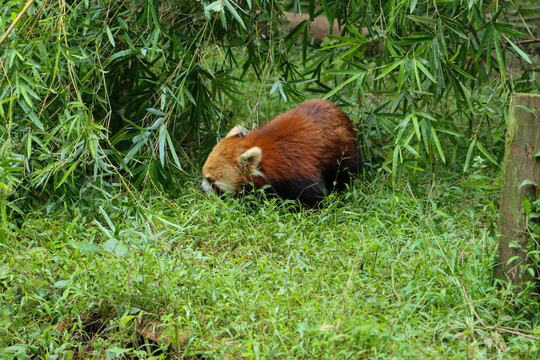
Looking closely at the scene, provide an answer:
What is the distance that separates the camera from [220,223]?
11.8 feet

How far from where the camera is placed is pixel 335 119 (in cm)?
426

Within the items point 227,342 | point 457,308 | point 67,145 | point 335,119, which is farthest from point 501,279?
point 67,145

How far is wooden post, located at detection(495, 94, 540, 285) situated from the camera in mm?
2545

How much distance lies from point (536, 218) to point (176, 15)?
2759mm

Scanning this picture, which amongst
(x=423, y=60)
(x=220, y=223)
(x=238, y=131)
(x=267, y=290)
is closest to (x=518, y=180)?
(x=423, y=60)

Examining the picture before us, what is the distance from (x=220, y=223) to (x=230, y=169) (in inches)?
23.6

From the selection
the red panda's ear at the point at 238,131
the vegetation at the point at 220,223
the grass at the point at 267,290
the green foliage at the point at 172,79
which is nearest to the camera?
the grass at the point at 267,290

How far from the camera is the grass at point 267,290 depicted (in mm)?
2496

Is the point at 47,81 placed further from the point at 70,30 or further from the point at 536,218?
the point at 536,218

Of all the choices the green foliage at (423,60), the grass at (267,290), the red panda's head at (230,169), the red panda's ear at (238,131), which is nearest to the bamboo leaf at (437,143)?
the green foliage at (423,60)

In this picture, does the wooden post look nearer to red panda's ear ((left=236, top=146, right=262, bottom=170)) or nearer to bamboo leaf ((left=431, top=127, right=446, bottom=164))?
bamboo leaf ((left=431, top=127, right=446, bottom=164))

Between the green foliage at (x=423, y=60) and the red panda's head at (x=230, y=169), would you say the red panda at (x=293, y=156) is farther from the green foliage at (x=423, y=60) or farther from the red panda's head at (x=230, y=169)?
the green foliage at (x=423, y=60)

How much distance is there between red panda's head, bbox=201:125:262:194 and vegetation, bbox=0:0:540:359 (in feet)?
0.38

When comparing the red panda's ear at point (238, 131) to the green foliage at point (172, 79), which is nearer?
the green foliage at point (172, 79)
